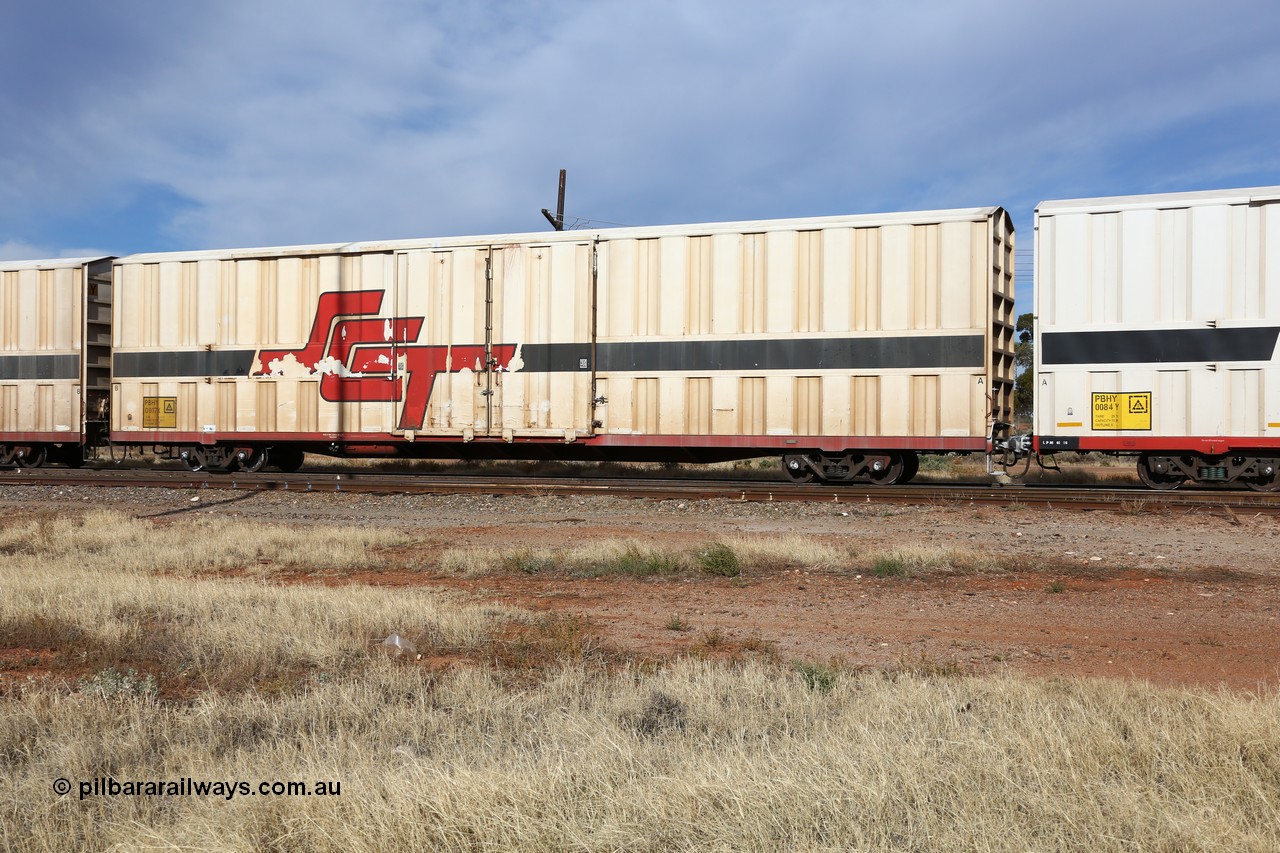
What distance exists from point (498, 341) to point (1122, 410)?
10186mm

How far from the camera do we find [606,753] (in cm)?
348

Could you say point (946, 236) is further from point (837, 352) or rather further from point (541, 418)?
point (541, 418)

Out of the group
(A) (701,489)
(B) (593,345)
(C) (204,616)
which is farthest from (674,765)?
(B) (593,345)

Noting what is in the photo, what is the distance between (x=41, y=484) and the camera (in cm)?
1555

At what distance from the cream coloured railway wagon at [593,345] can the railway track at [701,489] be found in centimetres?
66

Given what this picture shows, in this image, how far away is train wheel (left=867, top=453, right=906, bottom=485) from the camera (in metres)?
14.0

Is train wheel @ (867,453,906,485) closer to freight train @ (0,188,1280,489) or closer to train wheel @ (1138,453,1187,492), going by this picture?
freight train @ (0,188,1280,489)

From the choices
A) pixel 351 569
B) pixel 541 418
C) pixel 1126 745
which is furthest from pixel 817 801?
pixel 541 418

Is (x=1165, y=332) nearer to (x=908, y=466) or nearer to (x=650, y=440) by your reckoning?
(x=908, y=466)

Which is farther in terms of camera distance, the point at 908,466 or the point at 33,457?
the point at 33,457

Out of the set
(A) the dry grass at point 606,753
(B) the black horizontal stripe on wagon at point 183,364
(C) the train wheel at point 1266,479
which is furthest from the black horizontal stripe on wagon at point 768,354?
(A) the dry grass at point 606,753

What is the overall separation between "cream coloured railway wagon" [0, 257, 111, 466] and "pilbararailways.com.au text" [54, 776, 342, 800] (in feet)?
55.4

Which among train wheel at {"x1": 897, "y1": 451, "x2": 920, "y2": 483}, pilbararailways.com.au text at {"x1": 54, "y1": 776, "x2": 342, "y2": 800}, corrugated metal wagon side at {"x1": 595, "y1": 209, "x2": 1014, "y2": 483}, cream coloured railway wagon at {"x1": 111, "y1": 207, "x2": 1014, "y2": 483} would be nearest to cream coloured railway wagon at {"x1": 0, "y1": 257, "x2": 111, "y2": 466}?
cream coloured railway wagon at {"x1": 111, "y1": 207, "x2": 1014, "y2": 483}

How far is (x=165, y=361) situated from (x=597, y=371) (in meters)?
9.01
